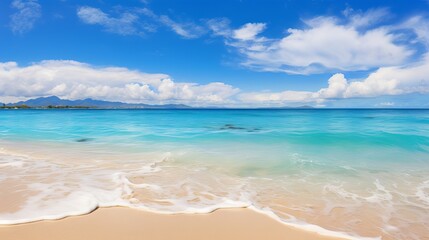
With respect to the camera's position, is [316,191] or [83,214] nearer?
[83,214]

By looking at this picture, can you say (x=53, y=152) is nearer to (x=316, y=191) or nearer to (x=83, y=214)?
(x=83, y=214)

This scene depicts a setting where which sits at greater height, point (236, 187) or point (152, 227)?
point (152, 227)

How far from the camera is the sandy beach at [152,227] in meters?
4.68

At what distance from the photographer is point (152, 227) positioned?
16.7 ft

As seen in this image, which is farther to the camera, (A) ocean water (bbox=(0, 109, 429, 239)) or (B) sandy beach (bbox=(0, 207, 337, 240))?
(A) ocean water (bbox=(0, 109, 429, 239))

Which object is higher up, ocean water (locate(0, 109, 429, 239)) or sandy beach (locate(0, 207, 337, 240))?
sandy beach (locate(0, 207, 337, 240))

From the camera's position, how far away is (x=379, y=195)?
7.62 m

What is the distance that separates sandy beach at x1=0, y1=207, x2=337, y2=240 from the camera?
15.3 ft

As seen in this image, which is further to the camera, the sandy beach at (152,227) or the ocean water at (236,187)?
the ocean water at (236,187)

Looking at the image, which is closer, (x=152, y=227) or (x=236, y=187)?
(x=152, y=227)

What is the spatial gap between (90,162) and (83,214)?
6.35 meters

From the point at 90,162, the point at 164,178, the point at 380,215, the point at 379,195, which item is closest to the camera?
the point at 380,215

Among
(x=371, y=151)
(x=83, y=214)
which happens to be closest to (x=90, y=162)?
(x=83, y=214)

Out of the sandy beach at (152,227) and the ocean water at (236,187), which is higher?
the sandy beach at (152,227)
